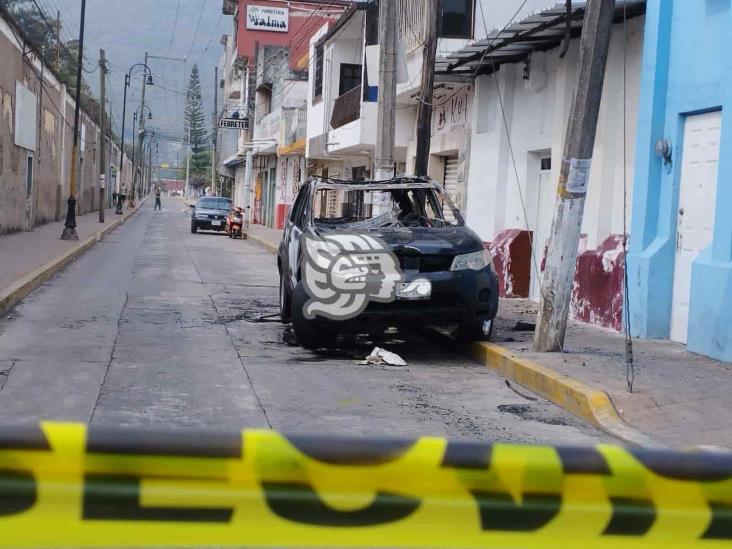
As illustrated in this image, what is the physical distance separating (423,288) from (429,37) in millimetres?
5632

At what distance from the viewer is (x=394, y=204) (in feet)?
42.3

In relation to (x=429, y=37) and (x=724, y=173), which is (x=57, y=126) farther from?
(x=724, y=173)

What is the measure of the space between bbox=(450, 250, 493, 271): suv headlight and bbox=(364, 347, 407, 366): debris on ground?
1047 millimetres

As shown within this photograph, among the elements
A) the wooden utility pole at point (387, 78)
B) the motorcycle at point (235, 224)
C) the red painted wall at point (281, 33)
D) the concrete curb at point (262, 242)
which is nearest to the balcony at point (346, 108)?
the concrete curb at point (262, 242)

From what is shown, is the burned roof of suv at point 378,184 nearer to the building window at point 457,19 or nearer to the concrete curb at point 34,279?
the concrete curb at point 34,279

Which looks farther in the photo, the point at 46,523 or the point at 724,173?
the point at 724,173

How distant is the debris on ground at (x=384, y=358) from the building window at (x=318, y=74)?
23097 millimetres

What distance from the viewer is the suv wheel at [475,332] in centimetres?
1051

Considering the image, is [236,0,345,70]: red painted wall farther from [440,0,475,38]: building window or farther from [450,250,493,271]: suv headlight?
[450,250,493,271]: suv headlight

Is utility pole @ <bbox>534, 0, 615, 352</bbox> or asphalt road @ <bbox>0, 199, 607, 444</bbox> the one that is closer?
asphalt road @ <bbox>0, 199, 607, 444</bbox>

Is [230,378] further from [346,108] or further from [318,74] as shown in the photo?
[318,74]

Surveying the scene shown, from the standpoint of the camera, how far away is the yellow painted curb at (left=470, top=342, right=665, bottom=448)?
7.15 meters

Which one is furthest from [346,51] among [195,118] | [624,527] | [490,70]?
[195,118]
